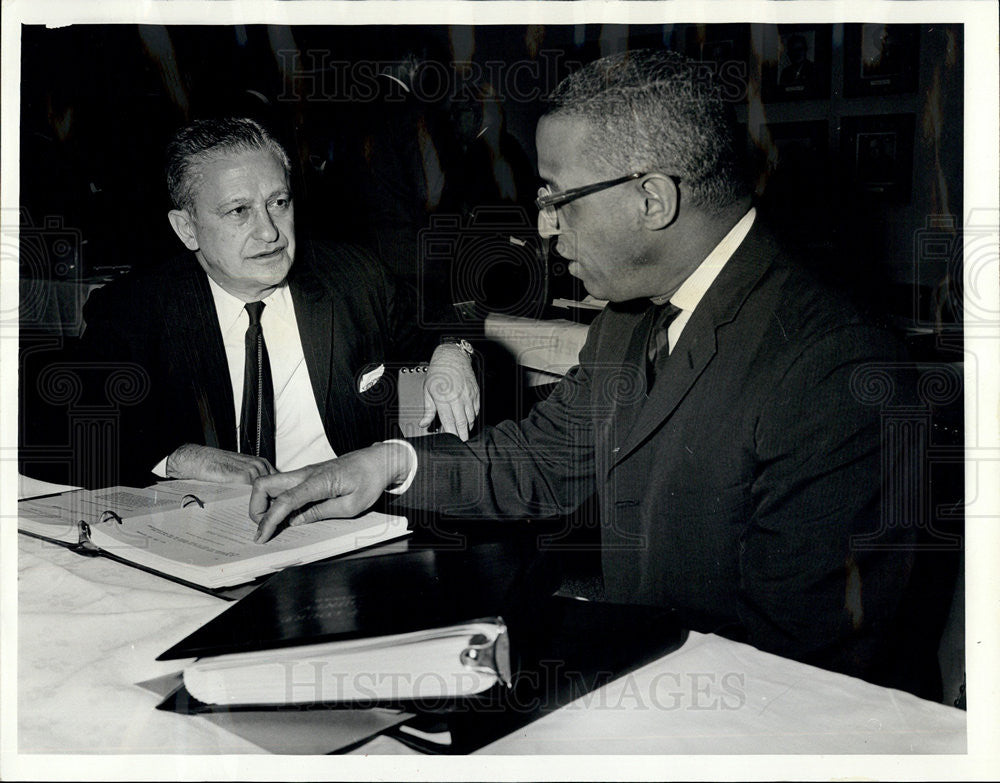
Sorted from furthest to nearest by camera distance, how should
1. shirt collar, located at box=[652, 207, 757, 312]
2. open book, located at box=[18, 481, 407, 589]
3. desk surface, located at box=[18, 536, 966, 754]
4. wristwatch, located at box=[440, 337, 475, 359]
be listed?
wristwatch, located at box=[440, 337, 475, 359] → shirt collar, located at box=[652, 207, 757, 312] → open book, located at box=[18, 481, 407, 589] → desk surface, located at box=[18, 536, 966, 754]

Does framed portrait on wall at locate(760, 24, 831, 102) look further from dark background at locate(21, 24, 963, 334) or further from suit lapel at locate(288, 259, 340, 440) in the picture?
suit lapel at locate(288, 259, 340, 440)

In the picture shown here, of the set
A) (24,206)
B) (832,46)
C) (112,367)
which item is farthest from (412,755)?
(832,46)

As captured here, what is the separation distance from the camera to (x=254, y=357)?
1358mm

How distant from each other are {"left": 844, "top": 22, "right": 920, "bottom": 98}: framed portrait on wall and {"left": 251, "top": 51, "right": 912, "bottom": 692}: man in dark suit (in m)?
0.25

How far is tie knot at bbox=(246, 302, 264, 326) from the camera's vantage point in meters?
1.35

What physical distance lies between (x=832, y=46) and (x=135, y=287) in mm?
1155

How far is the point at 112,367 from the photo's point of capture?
1343 mm

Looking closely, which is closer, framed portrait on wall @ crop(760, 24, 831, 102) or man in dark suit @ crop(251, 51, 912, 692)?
man in dark suit @ crop(251, 51, 912, 692)

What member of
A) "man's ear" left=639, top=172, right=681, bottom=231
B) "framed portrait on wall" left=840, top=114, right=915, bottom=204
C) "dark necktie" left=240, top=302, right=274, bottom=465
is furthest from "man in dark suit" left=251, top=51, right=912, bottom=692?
"framed portrait on wall" left=840, top=114, right=915, bottom=204

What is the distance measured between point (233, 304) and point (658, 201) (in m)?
0.68

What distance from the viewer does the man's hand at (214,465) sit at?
1.33 m

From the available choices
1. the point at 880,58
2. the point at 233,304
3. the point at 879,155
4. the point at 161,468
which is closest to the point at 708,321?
the point at 879,155

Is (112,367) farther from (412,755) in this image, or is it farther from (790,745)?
(790,745)

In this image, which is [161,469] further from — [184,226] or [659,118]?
[659,118]
